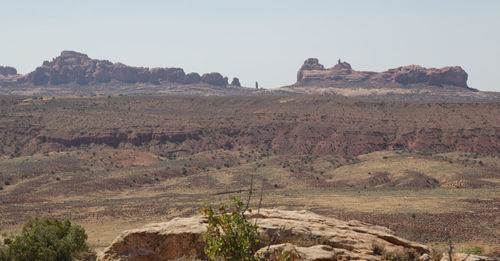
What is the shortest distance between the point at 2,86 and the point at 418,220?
7982 inches

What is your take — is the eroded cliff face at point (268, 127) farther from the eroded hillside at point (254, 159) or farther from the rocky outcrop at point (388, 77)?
the rocky outcrop at point (388, 77)

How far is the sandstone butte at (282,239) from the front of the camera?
45.9ft

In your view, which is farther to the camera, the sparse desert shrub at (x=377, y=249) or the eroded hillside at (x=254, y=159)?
the eroded hillside at (x=254, y=159)

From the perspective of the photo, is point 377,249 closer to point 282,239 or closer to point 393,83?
point 282,239

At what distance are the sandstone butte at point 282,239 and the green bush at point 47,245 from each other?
9.67ft

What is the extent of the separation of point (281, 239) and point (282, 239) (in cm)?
4

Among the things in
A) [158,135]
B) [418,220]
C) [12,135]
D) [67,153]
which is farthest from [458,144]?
[12,135]

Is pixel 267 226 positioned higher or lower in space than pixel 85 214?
higher

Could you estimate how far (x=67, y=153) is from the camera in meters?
75.7

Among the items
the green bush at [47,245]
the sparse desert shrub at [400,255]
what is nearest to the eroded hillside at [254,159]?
the green bush at [47,245]

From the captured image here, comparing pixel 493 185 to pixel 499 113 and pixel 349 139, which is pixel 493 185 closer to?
pixel 349 139

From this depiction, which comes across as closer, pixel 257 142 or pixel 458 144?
pixel 458 144

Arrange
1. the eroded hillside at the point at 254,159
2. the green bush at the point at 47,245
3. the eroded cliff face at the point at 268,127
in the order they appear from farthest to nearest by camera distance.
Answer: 1. the eroded cliff face at the point at 268,127
2. the eroded hillside at the point at 254,159
3. the green bush at the point at 47,245

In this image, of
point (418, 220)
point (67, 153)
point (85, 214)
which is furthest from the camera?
point (67, 153)
